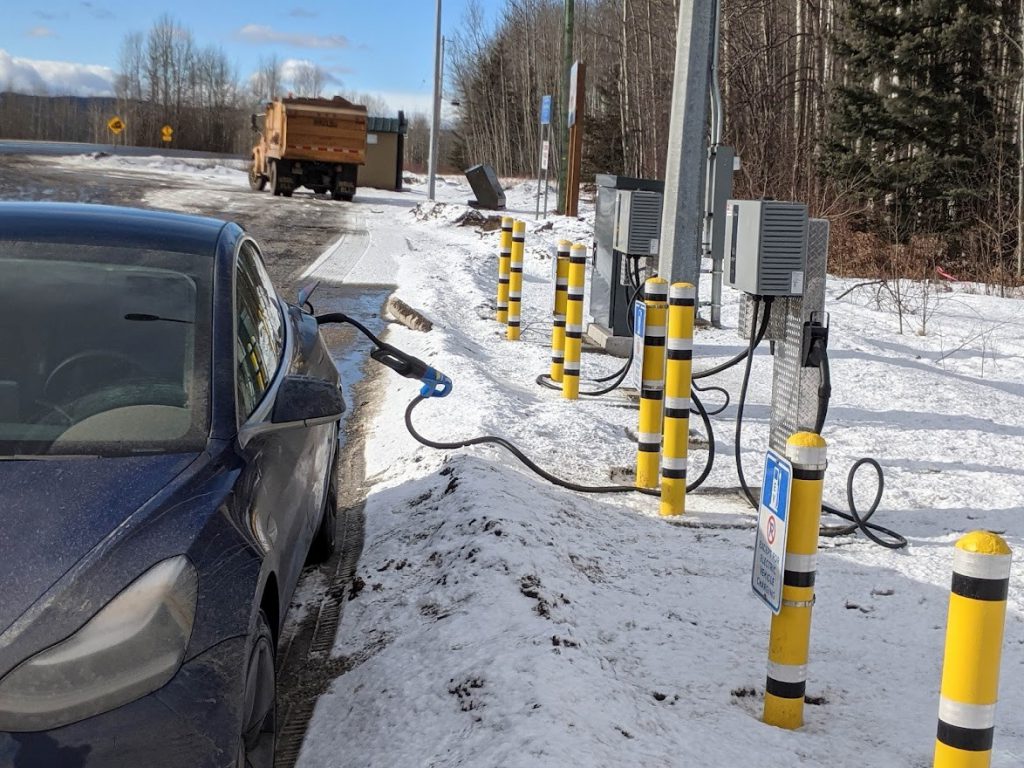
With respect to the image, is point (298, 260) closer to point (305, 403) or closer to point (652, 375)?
point (652, 375)

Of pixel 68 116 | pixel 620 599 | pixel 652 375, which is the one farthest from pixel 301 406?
Result: pixel 68 116

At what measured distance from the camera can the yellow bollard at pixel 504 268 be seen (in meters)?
12.0

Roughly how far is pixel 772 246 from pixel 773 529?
3001mm

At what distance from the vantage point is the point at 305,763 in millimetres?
3506

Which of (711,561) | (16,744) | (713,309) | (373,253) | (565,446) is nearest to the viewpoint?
(16,744)

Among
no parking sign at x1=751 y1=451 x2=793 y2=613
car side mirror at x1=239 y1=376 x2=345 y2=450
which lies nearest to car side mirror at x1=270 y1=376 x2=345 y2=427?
car side mirror at x1=239 y1=376 x2=345 y2=450

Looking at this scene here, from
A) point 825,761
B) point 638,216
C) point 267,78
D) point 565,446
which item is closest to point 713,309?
point 638,216

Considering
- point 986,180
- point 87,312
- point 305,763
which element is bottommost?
point 305,763

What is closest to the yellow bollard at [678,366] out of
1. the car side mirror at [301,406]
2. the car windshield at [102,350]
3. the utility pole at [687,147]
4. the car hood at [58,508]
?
the utility pole at [687,147]

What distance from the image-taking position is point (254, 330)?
3.98 m

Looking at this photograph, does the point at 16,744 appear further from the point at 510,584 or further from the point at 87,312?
the point at 510,584

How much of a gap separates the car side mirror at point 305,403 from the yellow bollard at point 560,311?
5.69 m

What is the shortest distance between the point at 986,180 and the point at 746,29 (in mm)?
12526

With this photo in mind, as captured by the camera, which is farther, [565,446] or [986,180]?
[986,180]
